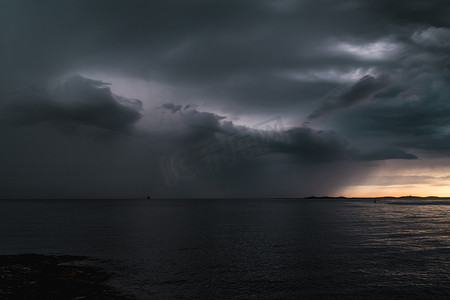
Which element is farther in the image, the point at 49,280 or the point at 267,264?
the point at 267,264

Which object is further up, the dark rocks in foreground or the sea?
the dark rocks in foreground

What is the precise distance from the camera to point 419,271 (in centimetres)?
3222

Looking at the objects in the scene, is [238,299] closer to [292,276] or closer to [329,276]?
[292,276]

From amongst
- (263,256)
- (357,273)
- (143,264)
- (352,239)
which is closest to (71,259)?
(143,264)

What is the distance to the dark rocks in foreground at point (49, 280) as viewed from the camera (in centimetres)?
2362

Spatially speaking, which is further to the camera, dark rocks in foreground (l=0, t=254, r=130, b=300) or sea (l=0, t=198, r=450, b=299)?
sea (l=0, t=198, r=450, b=299)

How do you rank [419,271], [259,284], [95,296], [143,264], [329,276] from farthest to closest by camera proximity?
[143,264] < [419,271] < [329,276] < [259,284] < [95,296]

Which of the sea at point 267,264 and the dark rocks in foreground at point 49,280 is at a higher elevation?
the dark rocks in foreground at point 49,280

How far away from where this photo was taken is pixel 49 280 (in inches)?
1068

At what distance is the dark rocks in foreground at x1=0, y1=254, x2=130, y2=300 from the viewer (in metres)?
23.6

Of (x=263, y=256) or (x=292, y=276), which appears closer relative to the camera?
(x=292, y=276)

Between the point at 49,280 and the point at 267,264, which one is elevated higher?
the point at 49,280

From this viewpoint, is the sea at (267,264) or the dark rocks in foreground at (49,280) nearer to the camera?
the dark rocks in foreground at (49,280)

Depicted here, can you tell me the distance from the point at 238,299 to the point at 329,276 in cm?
1141
